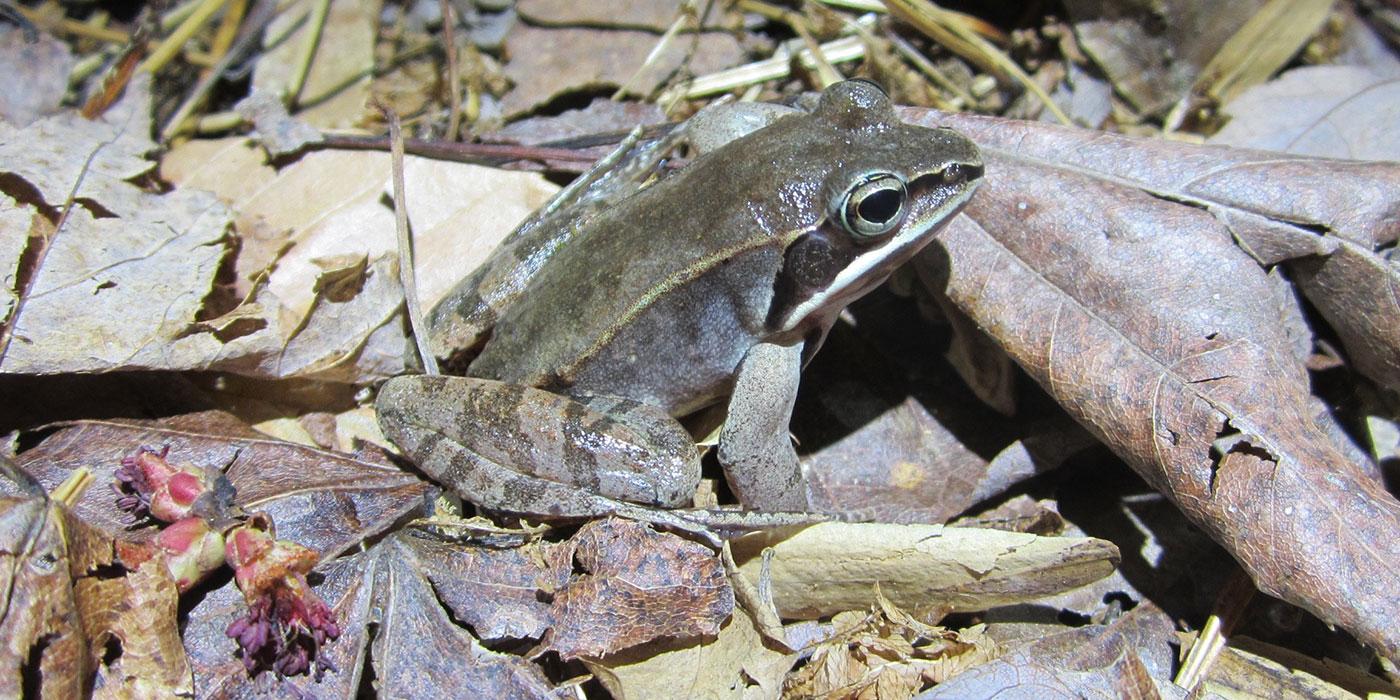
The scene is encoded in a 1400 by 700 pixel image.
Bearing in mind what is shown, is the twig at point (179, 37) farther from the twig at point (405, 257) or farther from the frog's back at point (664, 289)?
the frog's back at point (664, 289)

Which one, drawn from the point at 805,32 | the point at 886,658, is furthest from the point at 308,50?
the point at 886,658

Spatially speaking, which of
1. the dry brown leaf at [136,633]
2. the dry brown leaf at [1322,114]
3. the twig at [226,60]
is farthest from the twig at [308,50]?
the dry brown leaf at [1322,114]

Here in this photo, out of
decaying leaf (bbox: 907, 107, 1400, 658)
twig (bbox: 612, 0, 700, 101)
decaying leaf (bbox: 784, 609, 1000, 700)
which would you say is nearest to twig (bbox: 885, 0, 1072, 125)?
twig (bbox: 612, 0, 700, 101)

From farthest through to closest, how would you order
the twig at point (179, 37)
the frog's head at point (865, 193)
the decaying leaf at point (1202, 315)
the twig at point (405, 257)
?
the twig at point (179, 37) → the twig at point (405, 257) → the frog's head at point (865, 193) → the decaying leaf at point (1202, 315)

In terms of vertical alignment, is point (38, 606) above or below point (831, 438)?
above

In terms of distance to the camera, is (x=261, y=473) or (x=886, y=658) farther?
(x=261, y=473)

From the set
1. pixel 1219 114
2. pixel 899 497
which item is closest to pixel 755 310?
pixel 899 497

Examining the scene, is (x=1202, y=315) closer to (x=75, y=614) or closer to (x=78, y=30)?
(x=75, y=614)
